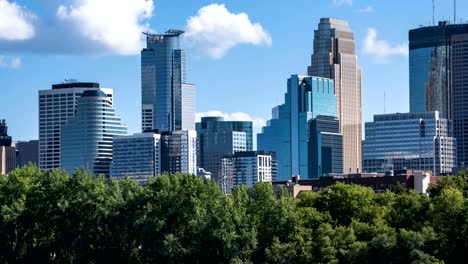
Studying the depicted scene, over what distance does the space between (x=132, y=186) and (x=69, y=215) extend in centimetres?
647

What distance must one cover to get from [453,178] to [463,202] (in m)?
38.3

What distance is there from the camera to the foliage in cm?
10575

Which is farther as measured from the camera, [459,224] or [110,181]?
[110,181]

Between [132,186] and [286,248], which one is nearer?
[286,248]

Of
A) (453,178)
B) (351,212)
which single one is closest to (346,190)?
(351,212)

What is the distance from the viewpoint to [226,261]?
370 ft

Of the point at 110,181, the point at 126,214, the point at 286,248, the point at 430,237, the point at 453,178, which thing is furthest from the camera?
the point at 453,178

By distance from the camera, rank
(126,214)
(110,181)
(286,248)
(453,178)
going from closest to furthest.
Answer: (286,248) < (126,214) < (110,181) < (453,178)

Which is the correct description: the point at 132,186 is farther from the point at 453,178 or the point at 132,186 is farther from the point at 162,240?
the point at 453,178

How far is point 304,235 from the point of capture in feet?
379

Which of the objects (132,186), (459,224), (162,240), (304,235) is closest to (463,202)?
(459,224)

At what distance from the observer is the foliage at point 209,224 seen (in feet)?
347

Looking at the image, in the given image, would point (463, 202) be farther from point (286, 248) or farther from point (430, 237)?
point (286, 248)

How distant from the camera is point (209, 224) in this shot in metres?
113
